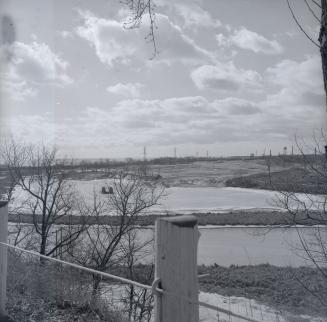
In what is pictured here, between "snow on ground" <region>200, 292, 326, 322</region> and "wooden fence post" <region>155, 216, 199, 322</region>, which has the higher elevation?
"wooden fence post" <region>155, 216, 199, 322</region>

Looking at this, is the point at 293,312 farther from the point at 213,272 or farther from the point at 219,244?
the point at 219,244

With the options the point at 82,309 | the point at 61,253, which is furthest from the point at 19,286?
the point at 61,253

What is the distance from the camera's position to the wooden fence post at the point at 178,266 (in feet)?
6.15

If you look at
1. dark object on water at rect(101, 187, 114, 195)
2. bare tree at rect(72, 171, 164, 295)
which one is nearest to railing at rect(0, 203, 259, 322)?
bare tree at rect(72, 171, 164, 295)

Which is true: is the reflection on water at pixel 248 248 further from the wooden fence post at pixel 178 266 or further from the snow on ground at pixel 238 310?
the wooden fence post at pixel 178 266

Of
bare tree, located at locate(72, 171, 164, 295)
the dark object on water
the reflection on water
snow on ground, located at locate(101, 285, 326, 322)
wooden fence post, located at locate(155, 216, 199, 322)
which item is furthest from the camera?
the dark object on water

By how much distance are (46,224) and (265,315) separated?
11589 mm

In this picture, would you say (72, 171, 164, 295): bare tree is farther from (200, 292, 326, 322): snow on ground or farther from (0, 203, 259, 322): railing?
(0, 203, 259, 322): railing

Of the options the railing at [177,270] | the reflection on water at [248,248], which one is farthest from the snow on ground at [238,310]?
the railing at [177,270]

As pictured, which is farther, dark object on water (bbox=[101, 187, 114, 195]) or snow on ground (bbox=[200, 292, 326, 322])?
dark object on water (bbox=[101, 187, 114, 195])

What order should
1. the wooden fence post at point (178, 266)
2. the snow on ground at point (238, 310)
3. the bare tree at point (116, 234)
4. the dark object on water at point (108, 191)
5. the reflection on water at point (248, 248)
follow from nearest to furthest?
the wooden fence post at point (178, 266), the snow on ground at point (238, 310), the bare tree at point (116, 234), the reflection on water at point (248, 248), the dark object on water at point (108, 191)

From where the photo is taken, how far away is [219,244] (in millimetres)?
24125

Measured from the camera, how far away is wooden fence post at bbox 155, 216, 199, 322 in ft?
6.15

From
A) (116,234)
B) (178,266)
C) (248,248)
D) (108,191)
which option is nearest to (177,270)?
(178,266)
